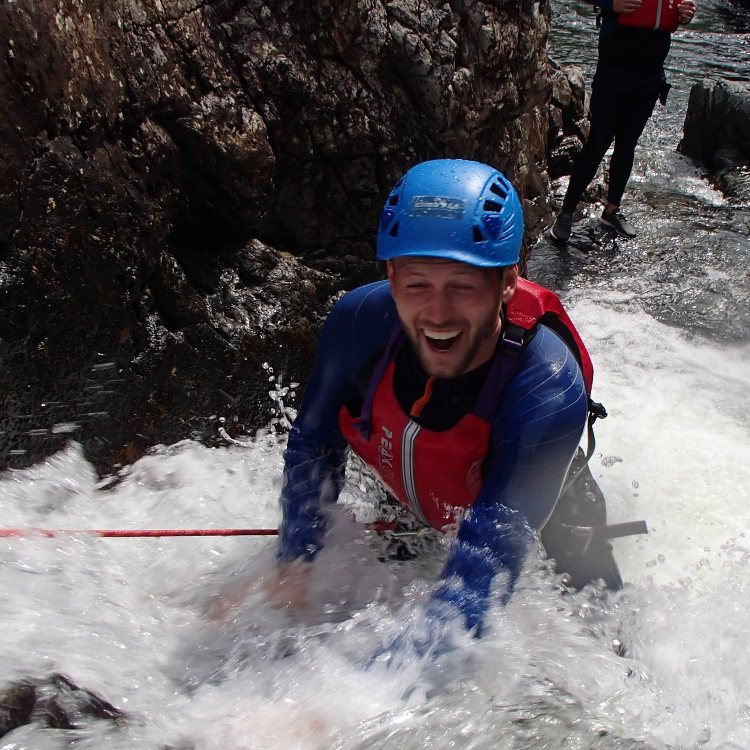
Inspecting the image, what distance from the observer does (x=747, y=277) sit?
245 inches

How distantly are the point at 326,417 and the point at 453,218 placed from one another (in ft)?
3.22

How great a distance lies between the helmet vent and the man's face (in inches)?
9.1

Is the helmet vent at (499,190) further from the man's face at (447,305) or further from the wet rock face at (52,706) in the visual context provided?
the wet rock face at (52,706)

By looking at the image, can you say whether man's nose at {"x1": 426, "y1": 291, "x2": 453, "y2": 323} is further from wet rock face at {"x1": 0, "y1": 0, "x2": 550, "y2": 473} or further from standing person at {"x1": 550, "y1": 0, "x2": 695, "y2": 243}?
standing person at {"x1": 550, "y1": 0, "x2": 695, "y2": 243}

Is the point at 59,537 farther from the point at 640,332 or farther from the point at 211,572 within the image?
the point at 640,332

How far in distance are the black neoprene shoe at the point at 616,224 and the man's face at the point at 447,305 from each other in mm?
4879

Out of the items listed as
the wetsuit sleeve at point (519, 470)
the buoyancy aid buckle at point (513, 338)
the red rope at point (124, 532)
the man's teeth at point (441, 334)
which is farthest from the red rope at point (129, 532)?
the buoyancy aid buckle at point (513, 338)

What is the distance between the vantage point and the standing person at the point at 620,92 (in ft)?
19.1

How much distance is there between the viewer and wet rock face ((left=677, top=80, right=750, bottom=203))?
839 centimetres

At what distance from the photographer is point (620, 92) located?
6.11 m

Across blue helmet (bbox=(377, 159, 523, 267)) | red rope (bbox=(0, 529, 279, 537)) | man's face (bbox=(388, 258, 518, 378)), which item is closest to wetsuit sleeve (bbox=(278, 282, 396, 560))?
red rope (bbox=(0, 529, 279, 537))

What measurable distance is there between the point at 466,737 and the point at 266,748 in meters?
0.60

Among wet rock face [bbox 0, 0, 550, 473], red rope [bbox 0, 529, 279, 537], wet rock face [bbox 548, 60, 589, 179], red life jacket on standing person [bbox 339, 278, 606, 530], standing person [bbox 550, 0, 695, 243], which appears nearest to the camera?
red life jacket on standing person [bbox 339, 278, 606, 530]

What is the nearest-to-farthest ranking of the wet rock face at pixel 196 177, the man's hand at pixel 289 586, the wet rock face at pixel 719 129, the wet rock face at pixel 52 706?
1. the wet rock face at pixel 52 706
2. the man's hand at pixel 289 586
3. the wet rock face at pixel 196 177
4. the wet rock face at pixel 719 129
